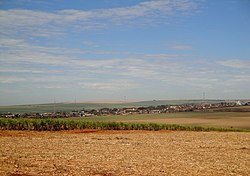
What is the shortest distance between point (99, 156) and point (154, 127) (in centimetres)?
3124

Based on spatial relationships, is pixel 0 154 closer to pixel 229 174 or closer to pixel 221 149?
pixel 229 174

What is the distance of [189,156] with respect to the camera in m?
19.1

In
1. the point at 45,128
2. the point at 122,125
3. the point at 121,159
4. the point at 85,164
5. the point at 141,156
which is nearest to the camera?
the point at 85,164

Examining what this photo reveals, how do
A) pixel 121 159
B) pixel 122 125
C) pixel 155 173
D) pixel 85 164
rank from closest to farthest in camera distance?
pixel 155 173, pixel 85 164, pixel 121 159, pixel 122 125

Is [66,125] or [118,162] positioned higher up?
[118,162]

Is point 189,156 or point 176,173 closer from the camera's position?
point 176,173

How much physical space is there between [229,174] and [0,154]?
1191 cm

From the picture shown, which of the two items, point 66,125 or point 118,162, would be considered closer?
point 118,162

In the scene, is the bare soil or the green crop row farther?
the green crop row

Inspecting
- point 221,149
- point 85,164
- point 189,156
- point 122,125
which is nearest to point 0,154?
point 85,164

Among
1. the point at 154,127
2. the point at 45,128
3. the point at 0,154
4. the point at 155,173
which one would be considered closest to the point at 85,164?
the point at 155,173

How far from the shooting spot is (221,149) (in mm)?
23047

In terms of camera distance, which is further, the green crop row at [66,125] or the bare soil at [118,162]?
the green crop row at [66,125]

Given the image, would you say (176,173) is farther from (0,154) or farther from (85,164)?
(0,154)
